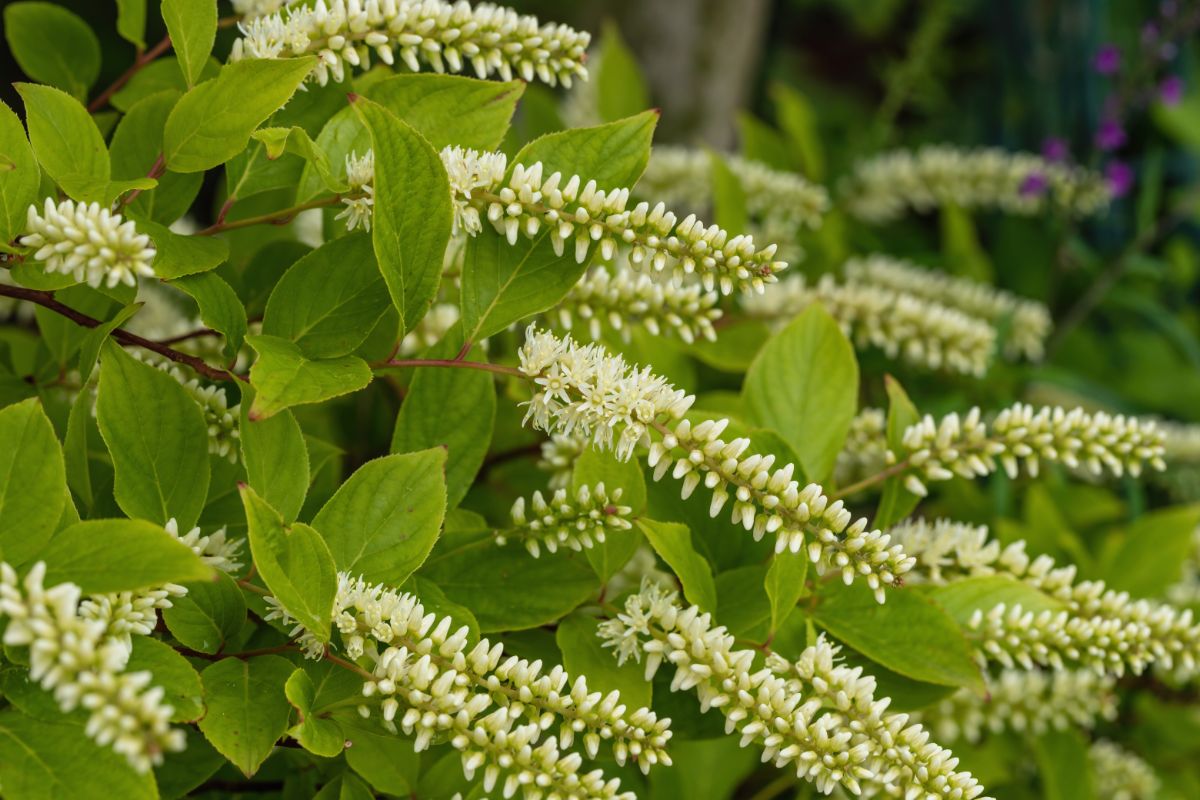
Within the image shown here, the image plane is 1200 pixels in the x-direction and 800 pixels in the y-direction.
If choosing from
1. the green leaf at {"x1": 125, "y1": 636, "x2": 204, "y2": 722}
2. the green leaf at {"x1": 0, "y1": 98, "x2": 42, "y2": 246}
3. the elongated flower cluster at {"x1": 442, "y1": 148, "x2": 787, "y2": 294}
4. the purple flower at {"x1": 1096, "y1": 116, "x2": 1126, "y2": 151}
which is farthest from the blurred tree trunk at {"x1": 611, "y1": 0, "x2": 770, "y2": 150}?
the green leaf at {"x1": 125, "y1": 636, "x2": 204, "y2": 722}

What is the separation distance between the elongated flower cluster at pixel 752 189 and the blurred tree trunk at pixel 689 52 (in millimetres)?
616

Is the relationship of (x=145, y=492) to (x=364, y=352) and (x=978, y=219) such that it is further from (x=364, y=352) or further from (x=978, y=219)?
(x=978, y=219)

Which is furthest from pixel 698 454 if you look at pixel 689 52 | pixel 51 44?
pixel 689 52

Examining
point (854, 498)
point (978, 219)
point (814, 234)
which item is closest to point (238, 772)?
point (854, 498)

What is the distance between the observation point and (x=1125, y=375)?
1.94 meters

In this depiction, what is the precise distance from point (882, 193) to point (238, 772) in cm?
126

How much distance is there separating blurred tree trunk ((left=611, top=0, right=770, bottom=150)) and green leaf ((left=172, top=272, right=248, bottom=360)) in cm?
149

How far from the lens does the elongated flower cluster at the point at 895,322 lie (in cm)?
119

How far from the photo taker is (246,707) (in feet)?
2.04

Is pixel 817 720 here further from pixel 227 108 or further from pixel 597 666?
pixel 227 108

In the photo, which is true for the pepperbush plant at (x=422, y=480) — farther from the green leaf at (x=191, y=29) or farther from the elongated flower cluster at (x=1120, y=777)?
the elongated flower cluster at (x=1120, y=777)

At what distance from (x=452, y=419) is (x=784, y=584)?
0.26 meters

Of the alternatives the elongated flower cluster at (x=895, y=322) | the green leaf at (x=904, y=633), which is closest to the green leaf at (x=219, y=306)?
the green leaf at (x=904, y=633)

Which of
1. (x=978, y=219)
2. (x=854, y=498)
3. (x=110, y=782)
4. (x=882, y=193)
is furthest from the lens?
(x=978, y=219)
